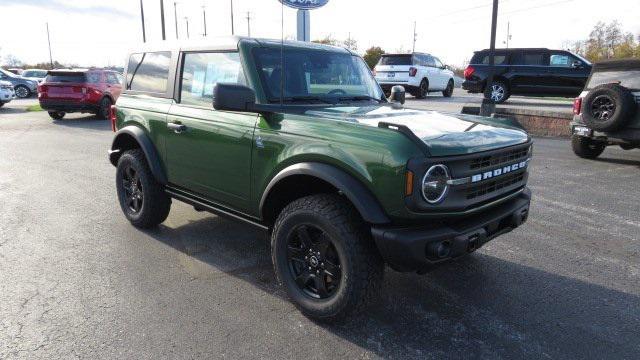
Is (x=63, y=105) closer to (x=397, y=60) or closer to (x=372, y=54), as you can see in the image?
(x=397, y=60)

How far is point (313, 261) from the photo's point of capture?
3148 mm

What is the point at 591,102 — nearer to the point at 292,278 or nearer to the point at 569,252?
the point at 569,252

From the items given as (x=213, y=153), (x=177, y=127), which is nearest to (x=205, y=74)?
(x=177, y=127)

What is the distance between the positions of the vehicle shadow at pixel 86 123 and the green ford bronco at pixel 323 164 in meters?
10.1

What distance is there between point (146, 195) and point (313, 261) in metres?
2.22

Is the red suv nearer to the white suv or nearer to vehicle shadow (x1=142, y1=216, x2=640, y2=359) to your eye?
the white suv

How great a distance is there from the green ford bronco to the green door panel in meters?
0.01

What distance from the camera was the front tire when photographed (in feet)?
9.37

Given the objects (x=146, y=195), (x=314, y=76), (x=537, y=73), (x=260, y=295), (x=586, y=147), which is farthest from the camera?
(x=537, y=73)

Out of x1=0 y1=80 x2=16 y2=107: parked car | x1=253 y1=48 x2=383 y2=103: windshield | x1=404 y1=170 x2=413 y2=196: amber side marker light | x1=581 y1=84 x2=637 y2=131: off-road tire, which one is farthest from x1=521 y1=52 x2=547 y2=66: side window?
x1=0 y1=80 x2=16 y2=107: parked car

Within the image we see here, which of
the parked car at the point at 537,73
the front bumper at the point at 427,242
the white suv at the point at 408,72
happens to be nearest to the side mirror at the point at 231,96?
the front bumper at the point at 427,242

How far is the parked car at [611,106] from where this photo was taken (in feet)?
23.9

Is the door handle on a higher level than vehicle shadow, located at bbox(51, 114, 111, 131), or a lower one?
higher

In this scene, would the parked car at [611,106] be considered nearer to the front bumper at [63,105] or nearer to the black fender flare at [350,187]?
the black fender flare at [350,187]
